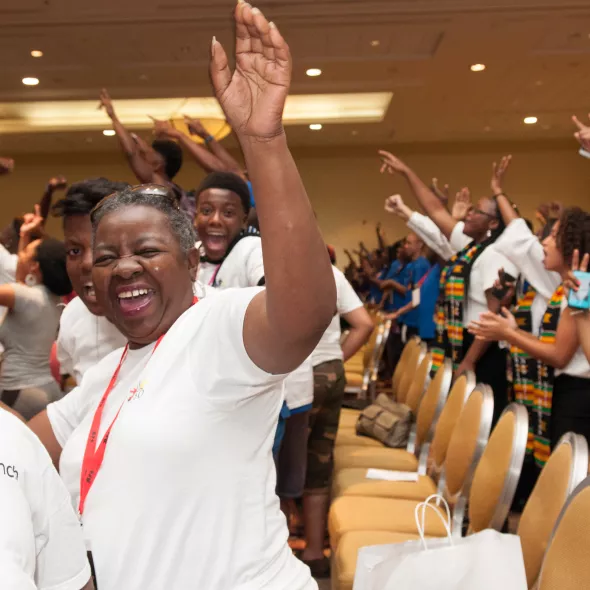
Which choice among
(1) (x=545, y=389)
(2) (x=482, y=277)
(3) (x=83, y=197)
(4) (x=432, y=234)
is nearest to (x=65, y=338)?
(3) (x=83, y=197)

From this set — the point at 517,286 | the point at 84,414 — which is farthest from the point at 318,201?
the point at 84,414

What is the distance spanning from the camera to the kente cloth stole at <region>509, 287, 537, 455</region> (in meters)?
3.64

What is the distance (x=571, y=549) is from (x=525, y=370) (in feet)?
8.26

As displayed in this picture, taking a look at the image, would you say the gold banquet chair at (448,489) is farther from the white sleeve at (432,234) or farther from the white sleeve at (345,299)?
the white sleeve at (432,234)

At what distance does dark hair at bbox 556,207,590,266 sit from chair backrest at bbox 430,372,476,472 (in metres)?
0.71

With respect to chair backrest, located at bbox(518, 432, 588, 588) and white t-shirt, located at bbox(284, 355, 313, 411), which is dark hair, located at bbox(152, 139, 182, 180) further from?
chair backrest, located at bbox(518, 432, 588, 588)

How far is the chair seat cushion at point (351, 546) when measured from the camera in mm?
2061

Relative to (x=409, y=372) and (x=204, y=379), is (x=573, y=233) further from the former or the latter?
(x=204, y=379)

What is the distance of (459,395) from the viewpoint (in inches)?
106

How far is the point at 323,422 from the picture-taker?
311 cm

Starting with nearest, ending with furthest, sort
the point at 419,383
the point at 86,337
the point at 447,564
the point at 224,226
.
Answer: the point at 447,564 < the point at 86,337 < the point at 224,226 < the point at 419,383

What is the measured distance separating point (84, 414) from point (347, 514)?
4.47 ft

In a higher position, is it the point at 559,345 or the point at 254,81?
the point at 254,81

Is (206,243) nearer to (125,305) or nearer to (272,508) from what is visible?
(125,305)
